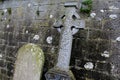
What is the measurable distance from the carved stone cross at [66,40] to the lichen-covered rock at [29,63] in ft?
1.90

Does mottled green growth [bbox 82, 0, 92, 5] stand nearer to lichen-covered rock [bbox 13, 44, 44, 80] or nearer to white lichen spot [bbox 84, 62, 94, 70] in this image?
white lichen spot [bbox 84, 62, 94, 70]

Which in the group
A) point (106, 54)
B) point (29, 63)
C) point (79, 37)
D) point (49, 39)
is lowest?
point (29, 63)

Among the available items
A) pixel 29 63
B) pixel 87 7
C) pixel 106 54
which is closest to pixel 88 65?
pixel 106 54

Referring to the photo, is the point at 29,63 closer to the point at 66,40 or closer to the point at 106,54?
the point at 66,40

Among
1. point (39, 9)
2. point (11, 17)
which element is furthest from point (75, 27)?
point (11, 17)

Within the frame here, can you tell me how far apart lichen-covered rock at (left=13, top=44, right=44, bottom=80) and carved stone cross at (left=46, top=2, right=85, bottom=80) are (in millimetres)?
580

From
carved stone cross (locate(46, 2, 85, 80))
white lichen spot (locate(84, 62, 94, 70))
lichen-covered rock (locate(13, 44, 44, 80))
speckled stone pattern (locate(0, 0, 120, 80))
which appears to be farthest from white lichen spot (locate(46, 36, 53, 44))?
white lichen spot (locate(84, 62, 94, 70))

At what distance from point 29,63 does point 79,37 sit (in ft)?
3.69

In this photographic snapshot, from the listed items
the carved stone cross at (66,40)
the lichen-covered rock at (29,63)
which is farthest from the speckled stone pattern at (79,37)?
the carved stone cross at (66,40)

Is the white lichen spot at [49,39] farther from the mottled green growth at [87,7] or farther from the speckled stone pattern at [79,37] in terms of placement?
the mottled green growth at [87,7]

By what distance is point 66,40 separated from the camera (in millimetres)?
3699

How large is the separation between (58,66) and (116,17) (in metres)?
1.30

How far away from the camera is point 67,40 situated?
12.1ft

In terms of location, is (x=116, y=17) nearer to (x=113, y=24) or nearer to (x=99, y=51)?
(x=113, y=24)
